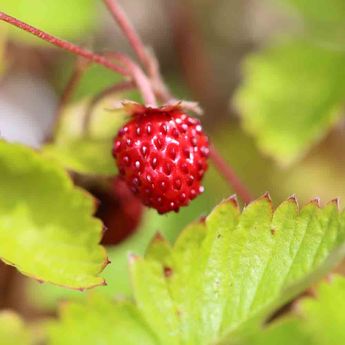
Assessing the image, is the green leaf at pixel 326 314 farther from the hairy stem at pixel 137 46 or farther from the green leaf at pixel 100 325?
Answer: the hairy stem at pixel 137 46

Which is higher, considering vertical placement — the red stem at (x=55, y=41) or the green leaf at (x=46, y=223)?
the red stem at (x=55, y=41)

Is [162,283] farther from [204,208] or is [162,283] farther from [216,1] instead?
[216,1]

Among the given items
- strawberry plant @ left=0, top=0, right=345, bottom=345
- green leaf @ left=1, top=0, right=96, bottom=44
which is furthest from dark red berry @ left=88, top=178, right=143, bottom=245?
green leaf @ left=1, top=0, right=96, bottom=44

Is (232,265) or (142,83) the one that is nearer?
(232,265)

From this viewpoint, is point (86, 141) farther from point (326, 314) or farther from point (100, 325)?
point (326, 314)

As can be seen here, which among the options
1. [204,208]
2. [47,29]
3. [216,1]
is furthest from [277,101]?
[216,1]

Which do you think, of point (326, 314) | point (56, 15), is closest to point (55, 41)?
point (326, 314)

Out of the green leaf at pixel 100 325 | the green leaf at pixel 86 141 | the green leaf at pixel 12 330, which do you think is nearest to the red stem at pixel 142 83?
the green leaf at pixel 86 141
